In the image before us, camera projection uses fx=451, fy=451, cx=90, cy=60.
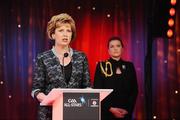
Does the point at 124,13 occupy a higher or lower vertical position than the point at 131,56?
higher

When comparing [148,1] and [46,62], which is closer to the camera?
[46,62]

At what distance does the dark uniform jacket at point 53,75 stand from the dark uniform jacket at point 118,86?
1.62 meters

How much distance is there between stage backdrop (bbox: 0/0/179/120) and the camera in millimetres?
6446

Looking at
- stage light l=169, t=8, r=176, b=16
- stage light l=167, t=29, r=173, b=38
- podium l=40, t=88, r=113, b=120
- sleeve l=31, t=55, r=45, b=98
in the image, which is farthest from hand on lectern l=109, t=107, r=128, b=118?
podium l=40, t=88, r=113, b=120

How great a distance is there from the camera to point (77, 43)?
6.56m

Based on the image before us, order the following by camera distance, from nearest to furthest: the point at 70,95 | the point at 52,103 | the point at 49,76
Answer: the point at 70,95, the point at 52,103, the point at 49,76

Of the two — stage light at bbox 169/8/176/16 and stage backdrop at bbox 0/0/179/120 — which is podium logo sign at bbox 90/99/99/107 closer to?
stage light at bbox 169/8/176/16

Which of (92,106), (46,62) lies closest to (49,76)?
(46,62)

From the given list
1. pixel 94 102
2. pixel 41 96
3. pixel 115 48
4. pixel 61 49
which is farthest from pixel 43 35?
pixel 94 102

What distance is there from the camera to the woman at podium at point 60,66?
3.20m

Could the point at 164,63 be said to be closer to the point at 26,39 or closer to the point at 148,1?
the point at 148,1

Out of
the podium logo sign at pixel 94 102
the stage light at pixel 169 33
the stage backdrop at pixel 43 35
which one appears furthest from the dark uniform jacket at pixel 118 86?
the podium logo sign at pixel 94 102

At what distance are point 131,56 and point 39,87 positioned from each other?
343cm

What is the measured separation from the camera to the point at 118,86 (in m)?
4.93
